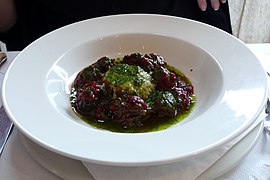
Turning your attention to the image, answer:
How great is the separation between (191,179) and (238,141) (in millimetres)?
156

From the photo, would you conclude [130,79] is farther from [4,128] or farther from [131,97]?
[4,128]

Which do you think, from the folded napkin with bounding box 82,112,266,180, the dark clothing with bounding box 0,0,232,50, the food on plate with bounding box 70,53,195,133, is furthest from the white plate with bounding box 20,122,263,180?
the dark clothing with bounding box 0,0,232,50

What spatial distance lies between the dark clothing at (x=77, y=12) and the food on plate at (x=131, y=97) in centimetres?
56

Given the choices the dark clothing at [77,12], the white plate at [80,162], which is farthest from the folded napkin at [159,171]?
the dark clothing at [77,12]

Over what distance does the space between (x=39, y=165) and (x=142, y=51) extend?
61 cm

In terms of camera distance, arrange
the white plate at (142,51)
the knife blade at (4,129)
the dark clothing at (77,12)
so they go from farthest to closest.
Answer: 1. the dark clothing at (77,12)
2. the knife blade at (4,129)
3. the white plate at (142,51)

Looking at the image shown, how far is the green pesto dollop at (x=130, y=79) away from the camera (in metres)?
0.96

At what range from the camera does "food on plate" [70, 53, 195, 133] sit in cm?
90

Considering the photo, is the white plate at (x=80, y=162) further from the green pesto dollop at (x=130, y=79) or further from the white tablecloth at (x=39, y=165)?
the green pesto dollop at (x=130, y=79)

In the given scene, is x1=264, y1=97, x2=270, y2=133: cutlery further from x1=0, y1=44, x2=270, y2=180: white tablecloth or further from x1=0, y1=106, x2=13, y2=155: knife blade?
x1=0, y1=106, x2=13, y2=155: knife blade

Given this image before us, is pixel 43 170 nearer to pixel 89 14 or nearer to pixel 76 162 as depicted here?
pixel 76 162

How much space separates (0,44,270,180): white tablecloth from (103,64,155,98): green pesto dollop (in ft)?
0.86

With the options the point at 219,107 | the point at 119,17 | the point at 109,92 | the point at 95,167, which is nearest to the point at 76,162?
the point at 95,167

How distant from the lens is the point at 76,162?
797 mm
